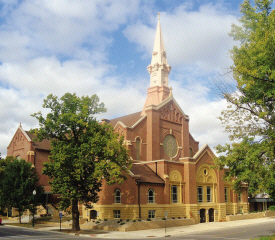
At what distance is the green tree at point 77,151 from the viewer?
97.3 ft

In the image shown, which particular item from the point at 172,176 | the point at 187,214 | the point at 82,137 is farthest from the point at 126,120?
the point at 82,137

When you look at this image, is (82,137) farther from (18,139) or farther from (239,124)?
(18,139)

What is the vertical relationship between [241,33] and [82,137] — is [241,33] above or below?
above

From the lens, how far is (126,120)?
5550 cm

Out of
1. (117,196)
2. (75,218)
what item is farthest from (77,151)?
(117,196)

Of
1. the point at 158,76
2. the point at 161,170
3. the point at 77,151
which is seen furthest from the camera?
the point at 158,76

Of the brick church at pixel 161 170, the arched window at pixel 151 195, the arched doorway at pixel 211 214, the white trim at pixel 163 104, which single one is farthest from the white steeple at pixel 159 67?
the arched window at pixel 151 195

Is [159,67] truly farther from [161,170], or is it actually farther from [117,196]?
[117,196]

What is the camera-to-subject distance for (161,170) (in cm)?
4138

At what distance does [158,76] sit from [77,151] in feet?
106

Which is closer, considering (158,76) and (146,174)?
(146,174)

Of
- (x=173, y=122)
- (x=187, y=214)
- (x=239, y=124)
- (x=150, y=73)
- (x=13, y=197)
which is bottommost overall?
(x=187, y=214)

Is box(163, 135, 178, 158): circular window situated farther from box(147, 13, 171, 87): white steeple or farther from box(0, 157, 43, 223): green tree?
box(0, 157, 43, 223): green tree

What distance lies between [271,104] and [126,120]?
36886 millimetres
